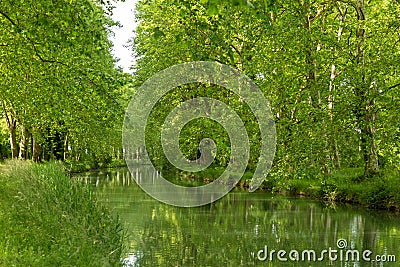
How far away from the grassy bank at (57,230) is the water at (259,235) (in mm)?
1393

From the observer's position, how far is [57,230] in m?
11.1

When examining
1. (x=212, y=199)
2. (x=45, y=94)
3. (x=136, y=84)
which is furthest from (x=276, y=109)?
(x=136, y=84)

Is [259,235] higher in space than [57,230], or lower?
lower

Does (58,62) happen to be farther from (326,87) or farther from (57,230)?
(326,87)

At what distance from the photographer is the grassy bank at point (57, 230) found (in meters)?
8.64

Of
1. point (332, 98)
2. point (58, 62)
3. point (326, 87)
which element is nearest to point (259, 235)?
point (58, 62)

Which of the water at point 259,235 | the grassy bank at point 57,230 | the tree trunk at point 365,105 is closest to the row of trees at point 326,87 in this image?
the tree trunk at point 365,105

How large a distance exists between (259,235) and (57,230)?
7.99 metres

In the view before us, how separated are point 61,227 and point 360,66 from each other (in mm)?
16195

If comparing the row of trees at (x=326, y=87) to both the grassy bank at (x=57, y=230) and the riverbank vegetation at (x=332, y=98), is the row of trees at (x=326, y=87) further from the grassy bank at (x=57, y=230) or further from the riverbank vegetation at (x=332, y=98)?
the grassy bank at (x=57, y=230)

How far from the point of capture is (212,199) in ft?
103

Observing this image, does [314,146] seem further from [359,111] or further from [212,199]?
[212,199]

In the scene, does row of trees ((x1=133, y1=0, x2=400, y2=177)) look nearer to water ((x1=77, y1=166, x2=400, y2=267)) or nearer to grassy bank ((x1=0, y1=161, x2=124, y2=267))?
water ((x1=77, y1=166, x2=400, y2=267))

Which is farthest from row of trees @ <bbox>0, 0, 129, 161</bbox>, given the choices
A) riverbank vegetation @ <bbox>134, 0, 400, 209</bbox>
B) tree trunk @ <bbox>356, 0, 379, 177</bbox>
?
tree trunk @ <bbox>356, 0, 379, 177</bbox>
